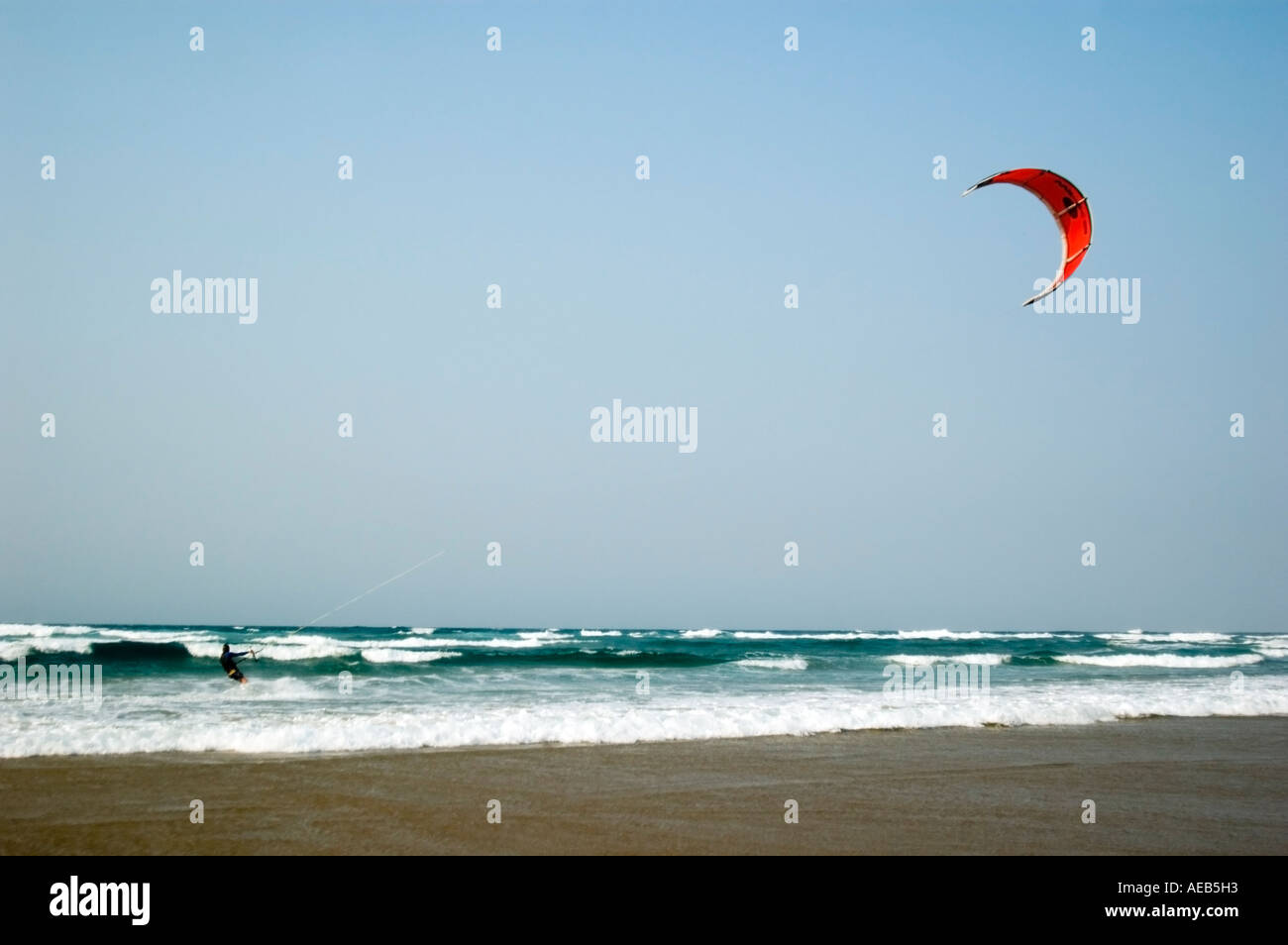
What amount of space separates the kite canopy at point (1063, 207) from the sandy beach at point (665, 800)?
4.79 metres

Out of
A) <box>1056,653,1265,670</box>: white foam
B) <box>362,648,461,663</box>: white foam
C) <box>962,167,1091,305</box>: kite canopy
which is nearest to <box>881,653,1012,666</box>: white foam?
<box>1056,653,1265,670</box>: white foam

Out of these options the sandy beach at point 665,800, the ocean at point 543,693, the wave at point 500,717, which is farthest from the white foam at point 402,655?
the sandy beach at point 665,800

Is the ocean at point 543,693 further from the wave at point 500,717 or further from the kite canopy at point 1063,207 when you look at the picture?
the kite canopy at point 1063,207

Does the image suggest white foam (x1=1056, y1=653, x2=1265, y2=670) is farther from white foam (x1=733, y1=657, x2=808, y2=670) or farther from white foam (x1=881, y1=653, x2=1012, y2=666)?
white foam (x1=733, y1=657, x2=808, y2=670)

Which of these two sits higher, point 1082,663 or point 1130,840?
point 1130,840

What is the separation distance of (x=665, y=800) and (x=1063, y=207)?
745cm

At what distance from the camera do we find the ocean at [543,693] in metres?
9.77

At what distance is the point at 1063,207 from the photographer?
967cm

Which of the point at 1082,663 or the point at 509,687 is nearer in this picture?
the point at 509,687
